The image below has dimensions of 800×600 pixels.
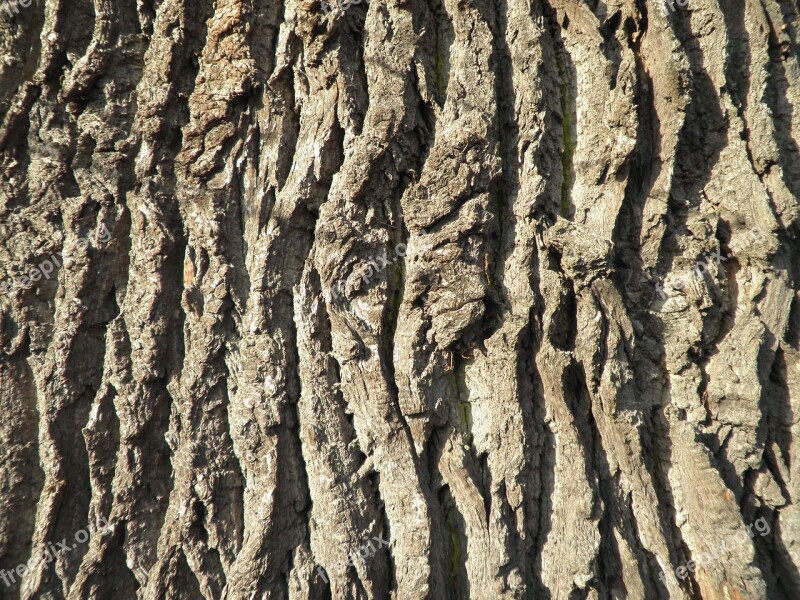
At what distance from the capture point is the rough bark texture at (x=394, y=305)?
207cm

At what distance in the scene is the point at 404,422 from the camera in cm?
209

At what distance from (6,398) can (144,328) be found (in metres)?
0.72

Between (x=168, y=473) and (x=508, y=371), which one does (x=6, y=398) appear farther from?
(x=508, y=371)

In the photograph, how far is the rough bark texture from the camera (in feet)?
6.78

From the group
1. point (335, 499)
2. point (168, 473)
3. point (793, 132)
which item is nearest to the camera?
point (335, 499)

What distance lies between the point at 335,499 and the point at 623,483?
4.03 feet

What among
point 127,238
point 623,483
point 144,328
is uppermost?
point 127,238

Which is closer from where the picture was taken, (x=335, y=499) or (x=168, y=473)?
(x=335, y=499)

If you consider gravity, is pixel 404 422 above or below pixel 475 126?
below

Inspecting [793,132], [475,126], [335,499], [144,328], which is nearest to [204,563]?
[335,499]

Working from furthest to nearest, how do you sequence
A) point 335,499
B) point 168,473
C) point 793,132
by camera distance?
1. point 793,132
2. point 168,473
3. point 335,499

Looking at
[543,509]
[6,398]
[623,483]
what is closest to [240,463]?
[6,398]

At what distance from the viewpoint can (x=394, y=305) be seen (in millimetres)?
2184

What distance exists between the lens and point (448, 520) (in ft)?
6.94
